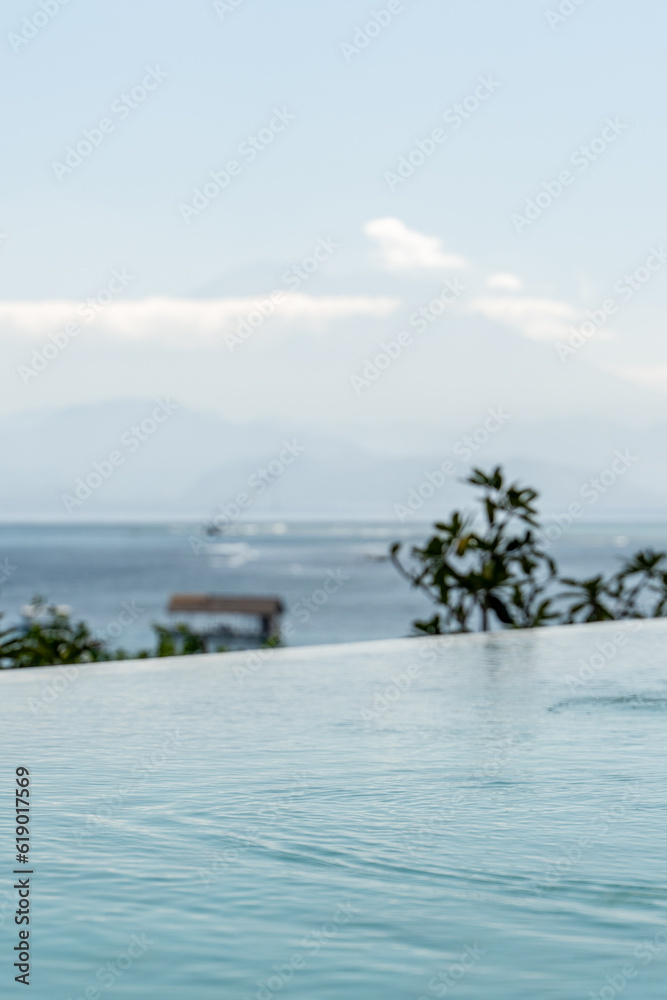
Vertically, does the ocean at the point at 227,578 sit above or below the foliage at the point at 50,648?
above

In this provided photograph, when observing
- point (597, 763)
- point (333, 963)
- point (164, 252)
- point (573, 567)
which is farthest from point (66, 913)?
point (573, 567)

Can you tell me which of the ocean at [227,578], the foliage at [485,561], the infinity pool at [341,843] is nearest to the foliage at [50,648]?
the infinity pool at [341,843]

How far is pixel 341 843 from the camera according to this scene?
132 inches

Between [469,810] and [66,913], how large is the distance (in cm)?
149

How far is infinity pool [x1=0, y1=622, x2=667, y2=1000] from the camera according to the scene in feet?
7.99

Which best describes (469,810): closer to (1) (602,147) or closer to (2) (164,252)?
(2) (164,252)

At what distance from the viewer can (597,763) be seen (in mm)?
4484

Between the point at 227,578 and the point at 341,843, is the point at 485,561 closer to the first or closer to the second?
the point at 341,843

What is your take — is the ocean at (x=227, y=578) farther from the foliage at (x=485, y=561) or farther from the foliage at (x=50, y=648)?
the foliage at (x=485, y=561)

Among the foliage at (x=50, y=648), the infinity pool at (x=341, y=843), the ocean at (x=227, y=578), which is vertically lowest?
the infinity pool at (x=341, y=843)

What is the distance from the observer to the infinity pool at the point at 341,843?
95.9 inches

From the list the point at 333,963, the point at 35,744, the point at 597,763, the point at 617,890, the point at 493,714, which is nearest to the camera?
the point at 333,963

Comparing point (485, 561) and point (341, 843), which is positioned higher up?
point (485, 561)

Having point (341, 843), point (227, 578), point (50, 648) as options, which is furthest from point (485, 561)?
point (227, 578)
